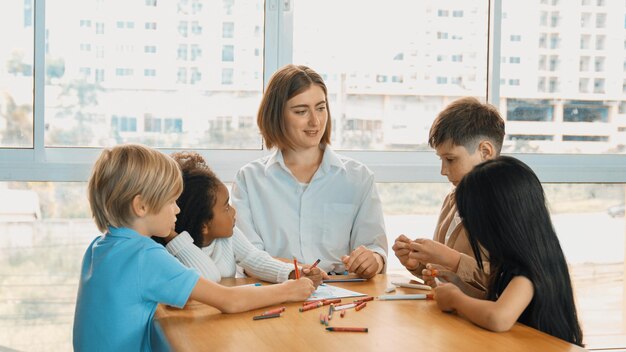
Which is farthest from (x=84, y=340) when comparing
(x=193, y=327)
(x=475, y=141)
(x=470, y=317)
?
(x=475, y=141)

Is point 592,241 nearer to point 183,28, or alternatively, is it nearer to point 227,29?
point 227,29

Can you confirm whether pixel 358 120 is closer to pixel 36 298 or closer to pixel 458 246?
pixel 458 246

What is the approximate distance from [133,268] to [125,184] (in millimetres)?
194

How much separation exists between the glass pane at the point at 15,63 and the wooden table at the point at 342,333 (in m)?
1.57

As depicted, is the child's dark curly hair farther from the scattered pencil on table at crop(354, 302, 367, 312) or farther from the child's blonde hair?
the scattered pencil on table at crop(354, 302, 367, 312)

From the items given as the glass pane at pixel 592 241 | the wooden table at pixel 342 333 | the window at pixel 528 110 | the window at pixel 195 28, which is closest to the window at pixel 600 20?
the window at pixel 528 110

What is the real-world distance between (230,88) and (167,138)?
331mm

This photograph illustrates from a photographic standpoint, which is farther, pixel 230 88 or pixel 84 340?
pixel 230 88

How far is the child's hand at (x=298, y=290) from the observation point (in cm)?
187

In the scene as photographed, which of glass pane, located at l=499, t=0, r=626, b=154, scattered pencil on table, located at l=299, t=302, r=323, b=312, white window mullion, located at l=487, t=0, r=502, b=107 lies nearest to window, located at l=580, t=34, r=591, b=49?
glass pane, located at l=499, t=0, r=626, b=154

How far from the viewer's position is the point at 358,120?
11.2 ft

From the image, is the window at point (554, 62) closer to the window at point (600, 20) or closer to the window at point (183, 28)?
the window at point (600, 20)

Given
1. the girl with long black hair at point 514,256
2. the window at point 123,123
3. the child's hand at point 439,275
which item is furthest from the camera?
the window at point 123,123

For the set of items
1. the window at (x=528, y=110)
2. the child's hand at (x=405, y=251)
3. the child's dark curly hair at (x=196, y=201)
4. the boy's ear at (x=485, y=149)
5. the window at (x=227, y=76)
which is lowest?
the child's hand at (x=405, y=251)
